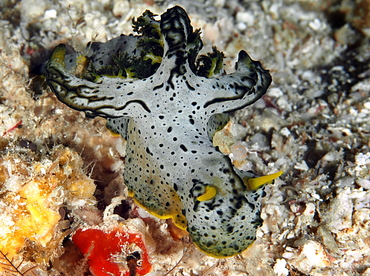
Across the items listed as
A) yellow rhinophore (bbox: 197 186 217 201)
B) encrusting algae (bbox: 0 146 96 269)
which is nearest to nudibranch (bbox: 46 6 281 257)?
yellow rhinophore (bbox: 197 186 217 201)

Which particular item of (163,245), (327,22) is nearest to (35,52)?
(163,245)

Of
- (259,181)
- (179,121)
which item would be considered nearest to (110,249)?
(179,121)

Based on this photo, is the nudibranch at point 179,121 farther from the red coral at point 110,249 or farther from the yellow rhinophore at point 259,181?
the red coral at point 110,249

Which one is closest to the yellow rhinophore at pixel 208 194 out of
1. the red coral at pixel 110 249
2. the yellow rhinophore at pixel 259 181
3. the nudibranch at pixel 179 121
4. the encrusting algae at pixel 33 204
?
the nudibranch at pixel 179 121

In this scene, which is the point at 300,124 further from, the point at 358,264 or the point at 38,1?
the point at 38,1

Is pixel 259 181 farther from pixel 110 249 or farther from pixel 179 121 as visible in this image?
pixel 110 249

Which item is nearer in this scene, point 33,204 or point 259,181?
point 259,181
